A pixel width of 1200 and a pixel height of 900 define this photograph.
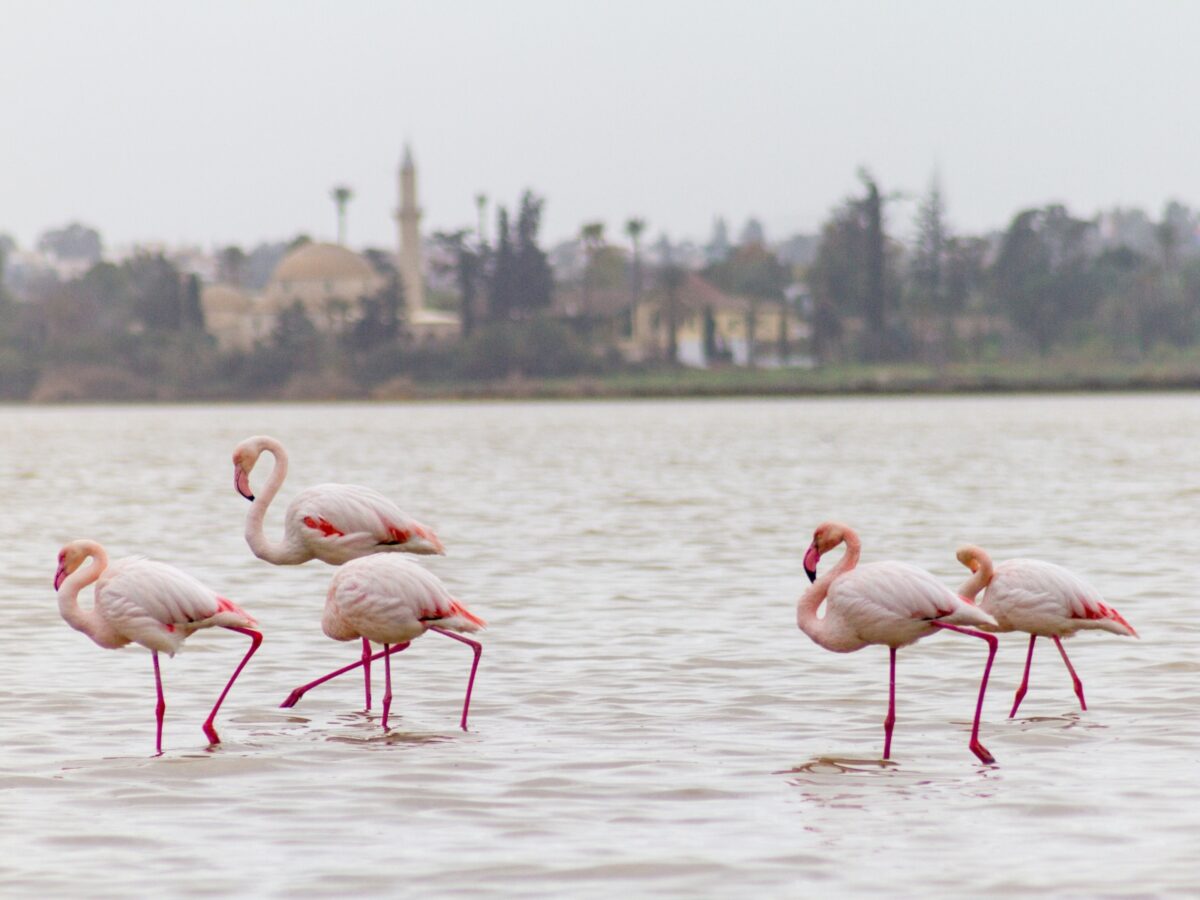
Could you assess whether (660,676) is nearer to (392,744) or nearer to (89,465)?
(392,744)

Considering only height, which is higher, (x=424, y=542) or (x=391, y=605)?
(x=424, y=542)

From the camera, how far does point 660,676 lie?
14062 millimetres

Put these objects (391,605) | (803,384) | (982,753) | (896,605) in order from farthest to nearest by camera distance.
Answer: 1. (803,384)
2. (391,605)
3. (982,753)
4. (896,605)

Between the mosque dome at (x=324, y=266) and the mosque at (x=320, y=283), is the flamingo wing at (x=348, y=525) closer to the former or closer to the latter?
the mosque at (x=320, y=283)

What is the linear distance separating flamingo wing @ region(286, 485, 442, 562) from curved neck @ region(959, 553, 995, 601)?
382cm

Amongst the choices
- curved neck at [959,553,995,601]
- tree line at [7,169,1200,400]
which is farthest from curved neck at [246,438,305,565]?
tree line at [7,169,1200,400]

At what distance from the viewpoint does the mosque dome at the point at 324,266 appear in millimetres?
189375

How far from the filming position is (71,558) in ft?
38.2

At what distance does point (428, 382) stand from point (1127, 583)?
133154 mm

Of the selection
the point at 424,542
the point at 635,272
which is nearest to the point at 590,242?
the point at 635,272

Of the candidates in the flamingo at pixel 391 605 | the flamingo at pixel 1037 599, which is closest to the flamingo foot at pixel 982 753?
the flamingo at pixel 1037 599

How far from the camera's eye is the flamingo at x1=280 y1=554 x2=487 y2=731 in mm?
11750

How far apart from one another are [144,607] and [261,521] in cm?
207

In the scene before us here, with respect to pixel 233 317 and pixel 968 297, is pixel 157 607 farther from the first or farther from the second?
pixel 233 317
